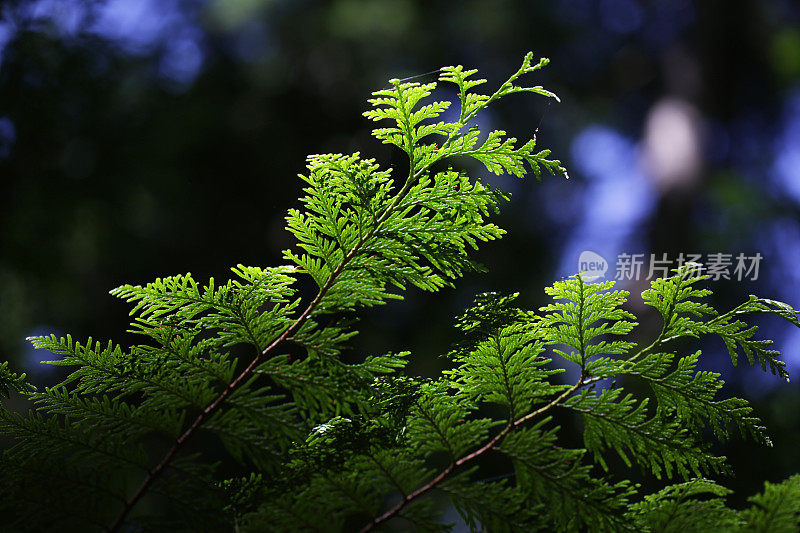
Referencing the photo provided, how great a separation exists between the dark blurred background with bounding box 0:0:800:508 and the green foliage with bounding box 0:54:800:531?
182 cm

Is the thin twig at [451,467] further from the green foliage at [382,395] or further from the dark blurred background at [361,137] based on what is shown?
the dark blurred background at [361,137]

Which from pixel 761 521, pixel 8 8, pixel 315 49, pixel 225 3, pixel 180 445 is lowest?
pixel 761 521

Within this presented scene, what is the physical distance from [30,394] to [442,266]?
47cm

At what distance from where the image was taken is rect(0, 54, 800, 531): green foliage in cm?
56

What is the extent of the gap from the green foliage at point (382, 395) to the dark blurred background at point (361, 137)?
182 cm

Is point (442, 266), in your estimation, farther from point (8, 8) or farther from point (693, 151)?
point (693, 151)

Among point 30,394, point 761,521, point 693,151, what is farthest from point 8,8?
point 693,151

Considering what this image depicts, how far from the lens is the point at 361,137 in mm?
3740

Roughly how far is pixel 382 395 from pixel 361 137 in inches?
128

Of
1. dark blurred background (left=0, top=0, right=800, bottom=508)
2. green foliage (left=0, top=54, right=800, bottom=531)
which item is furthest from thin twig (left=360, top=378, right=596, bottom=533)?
dark blurred background (left=0, top=0, right=800, bottom=508)

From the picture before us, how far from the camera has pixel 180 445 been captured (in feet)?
1.86

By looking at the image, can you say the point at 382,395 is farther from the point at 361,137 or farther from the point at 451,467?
the point at 361,137

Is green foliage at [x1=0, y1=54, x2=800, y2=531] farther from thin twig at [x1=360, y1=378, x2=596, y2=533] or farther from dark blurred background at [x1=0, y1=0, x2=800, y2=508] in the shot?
dark blurred background at [x1=0, y1=0, x2=800, y2=508]

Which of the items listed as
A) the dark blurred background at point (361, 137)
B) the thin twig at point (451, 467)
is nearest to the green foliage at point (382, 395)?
the thin twig at point (451, 467)
